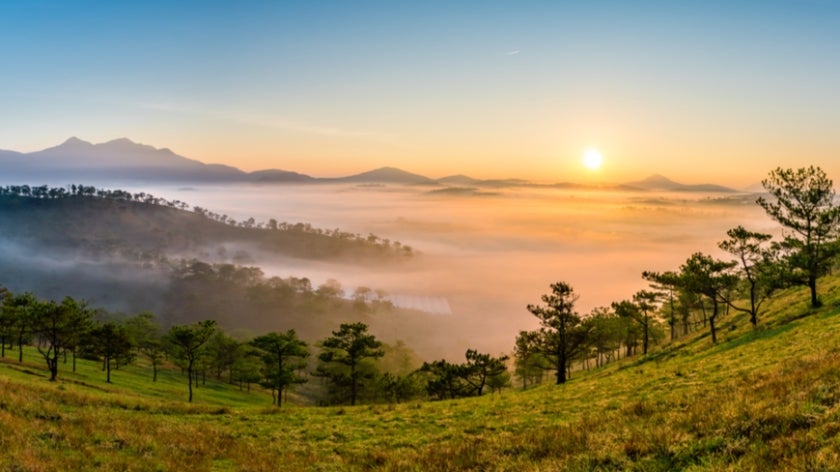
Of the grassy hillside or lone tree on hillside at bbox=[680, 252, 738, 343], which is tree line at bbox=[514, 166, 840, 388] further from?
the grassy hillside

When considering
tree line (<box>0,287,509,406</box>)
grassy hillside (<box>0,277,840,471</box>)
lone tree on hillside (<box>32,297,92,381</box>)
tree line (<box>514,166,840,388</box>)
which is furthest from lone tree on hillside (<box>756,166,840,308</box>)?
lone tree on hillside (<box>32,297,92,381</box>)

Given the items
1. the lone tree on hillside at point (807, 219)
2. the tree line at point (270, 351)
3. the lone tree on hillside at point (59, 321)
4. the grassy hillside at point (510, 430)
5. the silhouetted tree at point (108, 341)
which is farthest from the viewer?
the silhouetted tree at point (108, 341)

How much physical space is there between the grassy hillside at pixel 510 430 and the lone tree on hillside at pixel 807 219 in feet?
57.2

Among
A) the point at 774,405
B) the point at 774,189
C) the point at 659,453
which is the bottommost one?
the point at 659,453

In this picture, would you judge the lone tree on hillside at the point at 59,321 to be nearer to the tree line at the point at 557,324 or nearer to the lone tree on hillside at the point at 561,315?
the tree line at the point at 557,324

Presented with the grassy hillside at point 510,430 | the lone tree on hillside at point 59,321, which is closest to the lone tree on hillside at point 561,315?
the grassy hillside at point 510,430

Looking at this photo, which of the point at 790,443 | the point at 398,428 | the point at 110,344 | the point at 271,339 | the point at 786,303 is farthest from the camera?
the point at 110,344

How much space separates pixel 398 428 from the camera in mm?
23938

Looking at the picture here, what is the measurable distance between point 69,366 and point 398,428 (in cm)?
9753

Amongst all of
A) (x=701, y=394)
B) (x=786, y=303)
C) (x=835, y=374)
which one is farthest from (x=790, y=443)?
(x=786, y=303)

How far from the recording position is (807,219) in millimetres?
50719

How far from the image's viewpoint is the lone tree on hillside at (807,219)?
4741 cm

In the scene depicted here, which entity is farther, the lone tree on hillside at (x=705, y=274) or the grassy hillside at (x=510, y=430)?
the lone tree on hillside at (x=705, y=274)

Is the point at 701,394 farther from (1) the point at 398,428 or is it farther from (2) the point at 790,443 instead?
(1) the point at 398,428
